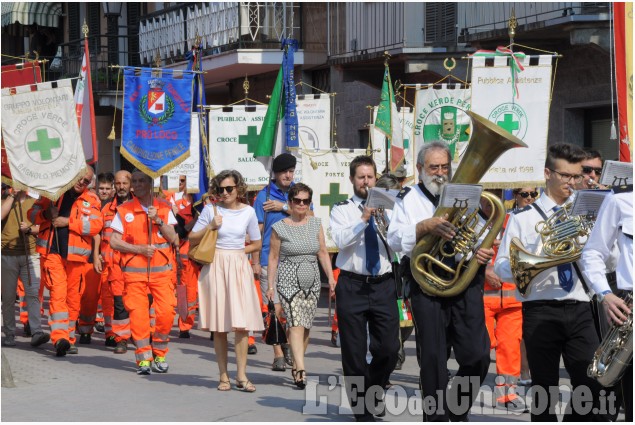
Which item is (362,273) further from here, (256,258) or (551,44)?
(551,44)

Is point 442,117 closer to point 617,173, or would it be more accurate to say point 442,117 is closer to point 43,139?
point 43,139

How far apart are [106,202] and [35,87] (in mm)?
2589

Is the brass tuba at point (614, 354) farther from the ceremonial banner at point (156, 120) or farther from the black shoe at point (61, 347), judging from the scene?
the black shoe at point (61, 347)

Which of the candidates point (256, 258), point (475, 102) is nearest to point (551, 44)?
point (475, 102)

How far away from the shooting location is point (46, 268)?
1349 cm

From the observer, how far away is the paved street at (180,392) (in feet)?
31.3

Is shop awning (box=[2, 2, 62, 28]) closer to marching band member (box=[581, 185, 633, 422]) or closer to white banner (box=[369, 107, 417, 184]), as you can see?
white banner (box=[369, 107, 417, 184])

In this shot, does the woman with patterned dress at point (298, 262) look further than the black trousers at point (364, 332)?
Yes

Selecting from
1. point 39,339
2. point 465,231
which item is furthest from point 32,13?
point 465,231

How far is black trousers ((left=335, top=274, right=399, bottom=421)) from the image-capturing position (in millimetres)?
9180

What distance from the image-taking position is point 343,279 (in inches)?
371

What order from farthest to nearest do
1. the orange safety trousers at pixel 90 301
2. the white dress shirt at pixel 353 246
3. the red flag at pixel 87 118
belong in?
the red flag at pixel 87 118
the orange safety trousers at pixel 90 301
the white dress shirt at pixel 353 246

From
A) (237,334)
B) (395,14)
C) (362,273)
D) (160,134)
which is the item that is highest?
(395,14)

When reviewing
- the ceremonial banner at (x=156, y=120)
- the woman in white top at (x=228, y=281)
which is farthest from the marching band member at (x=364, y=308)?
the ceremonial banner at (x=156, y=120)
